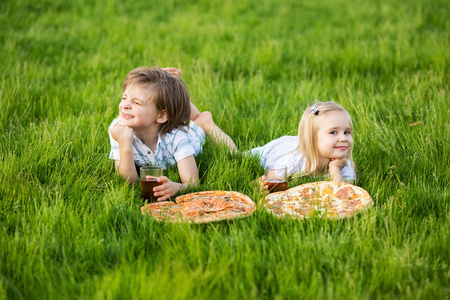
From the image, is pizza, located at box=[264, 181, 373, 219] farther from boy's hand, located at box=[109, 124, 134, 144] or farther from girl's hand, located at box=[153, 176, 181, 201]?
boy's hand, located at box=[109, 124, 134, 144]

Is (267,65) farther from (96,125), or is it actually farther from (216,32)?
(96,125)

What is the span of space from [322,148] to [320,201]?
2.14 feet

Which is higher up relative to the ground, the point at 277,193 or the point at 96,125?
the point at 96,125

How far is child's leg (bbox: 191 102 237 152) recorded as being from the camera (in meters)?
3.87

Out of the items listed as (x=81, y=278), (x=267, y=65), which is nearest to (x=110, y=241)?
(x=81, y=278)

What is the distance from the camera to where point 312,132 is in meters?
3.53

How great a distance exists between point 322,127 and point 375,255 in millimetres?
1338

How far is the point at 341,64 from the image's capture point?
19.3ft

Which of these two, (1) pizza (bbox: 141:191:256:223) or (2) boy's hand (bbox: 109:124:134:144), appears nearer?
(1) pizza (bbox: 141:191:256:223)

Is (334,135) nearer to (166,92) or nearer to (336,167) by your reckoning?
(336,167)

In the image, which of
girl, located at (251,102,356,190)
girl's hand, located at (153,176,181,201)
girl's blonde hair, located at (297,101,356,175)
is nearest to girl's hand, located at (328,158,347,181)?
girl, located at (251,102,356,190)

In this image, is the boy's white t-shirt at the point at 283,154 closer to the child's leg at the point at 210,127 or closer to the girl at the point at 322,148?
the girl at the point at 322,148

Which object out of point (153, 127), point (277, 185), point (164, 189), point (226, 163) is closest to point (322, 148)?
point (277, 185)

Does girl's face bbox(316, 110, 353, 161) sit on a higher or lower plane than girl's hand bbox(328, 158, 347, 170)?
higher
